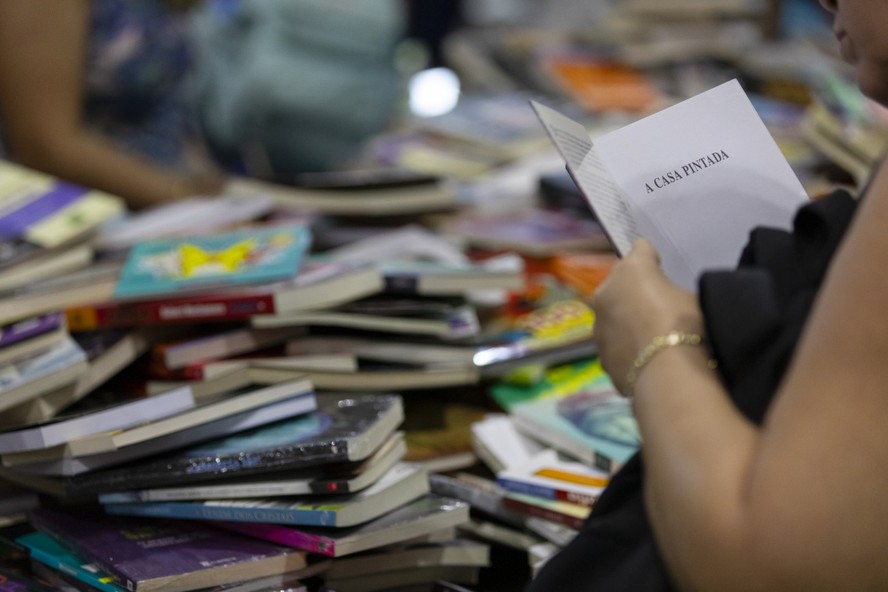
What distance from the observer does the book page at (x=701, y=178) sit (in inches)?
33.6

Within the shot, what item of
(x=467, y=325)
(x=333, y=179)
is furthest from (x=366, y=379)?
(x=333, y=179)

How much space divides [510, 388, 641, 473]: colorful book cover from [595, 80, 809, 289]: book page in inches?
13.5

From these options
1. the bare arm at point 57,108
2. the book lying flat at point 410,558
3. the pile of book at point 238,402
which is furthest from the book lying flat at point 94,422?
the bare arm at point 57,108

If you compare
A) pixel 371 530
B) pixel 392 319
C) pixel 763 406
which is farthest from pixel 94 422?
pixel 763 406

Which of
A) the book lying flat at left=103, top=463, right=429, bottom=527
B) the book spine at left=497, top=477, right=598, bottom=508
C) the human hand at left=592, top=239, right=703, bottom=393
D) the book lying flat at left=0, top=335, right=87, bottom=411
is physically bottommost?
the book spine at left=497, top=477, right=598, bottom=508

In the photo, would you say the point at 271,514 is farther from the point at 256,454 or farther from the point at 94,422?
the point at 94,422

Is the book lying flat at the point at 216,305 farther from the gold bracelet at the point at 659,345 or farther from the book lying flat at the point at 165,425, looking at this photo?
the gold bracelet at the point at 659,345

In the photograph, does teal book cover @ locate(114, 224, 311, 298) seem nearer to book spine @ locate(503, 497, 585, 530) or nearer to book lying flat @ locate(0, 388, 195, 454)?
book lying flat @ locate(0, 388, 195, 454)

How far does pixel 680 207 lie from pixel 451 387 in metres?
0.67

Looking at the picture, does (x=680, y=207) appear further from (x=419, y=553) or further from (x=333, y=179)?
(x=333, y=179)

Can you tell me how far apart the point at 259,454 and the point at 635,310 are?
43 cm

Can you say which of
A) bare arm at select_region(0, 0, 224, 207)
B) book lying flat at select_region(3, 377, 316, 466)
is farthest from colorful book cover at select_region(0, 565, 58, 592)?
bare arm at select_region(0, 0, 224, 207)

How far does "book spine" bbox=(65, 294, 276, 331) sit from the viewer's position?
1.25 meters

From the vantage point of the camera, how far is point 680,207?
34.2 inches
